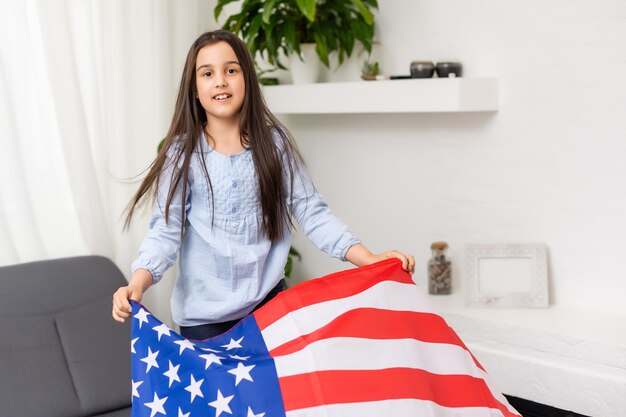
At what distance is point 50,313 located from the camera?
2.85 metres

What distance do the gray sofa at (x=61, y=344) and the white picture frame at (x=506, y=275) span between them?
4.28 feet

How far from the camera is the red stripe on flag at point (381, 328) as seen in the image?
1.94 m

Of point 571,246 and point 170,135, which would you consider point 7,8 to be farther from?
point 571,246

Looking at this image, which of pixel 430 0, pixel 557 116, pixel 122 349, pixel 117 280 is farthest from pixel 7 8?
pixel 557 116

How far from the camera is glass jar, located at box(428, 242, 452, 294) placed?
337 centimetres

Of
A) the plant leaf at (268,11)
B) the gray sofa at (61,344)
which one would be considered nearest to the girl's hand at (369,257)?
the gray sofa at (61,344)

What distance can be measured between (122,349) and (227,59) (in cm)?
124

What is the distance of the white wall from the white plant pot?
0.12m

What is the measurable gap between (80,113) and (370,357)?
167 cm

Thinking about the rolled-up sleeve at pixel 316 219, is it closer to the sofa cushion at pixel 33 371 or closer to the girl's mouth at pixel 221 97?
the girl's mouth at pixel 221 97

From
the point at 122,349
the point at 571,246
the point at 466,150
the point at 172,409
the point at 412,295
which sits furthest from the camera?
the point at 466,150

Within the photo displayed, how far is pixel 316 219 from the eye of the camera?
2.24m

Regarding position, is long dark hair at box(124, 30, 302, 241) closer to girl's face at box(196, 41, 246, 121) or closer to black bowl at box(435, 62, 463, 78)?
girl's face at box(196, 41, 246, 121)

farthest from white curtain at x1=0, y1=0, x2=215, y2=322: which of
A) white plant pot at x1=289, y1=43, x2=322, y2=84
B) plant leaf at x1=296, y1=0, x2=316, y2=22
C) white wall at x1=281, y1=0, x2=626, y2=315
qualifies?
white wall at x1=281, y1=0, x2=626, y2=315
